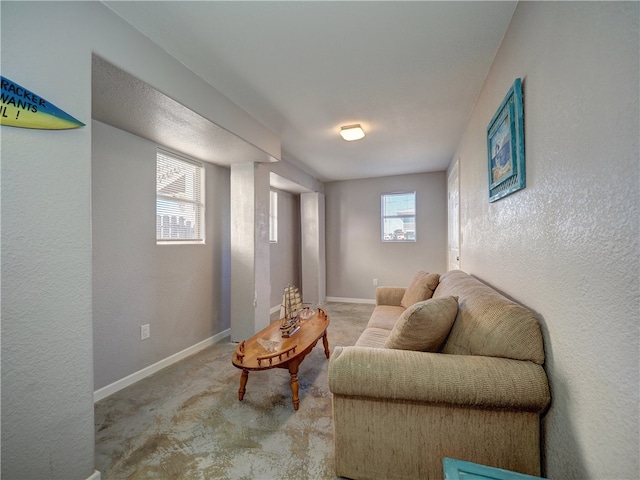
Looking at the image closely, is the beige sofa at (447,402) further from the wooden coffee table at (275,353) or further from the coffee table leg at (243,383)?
the coffee table leg at (243,383)

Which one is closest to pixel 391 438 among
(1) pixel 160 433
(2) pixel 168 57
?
(1) pixel 160 433

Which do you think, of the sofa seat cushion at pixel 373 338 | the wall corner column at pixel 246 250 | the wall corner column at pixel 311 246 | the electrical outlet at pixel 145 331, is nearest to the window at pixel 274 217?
the wall corner column at pixel 311 246

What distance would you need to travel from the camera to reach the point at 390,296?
3.24 metres

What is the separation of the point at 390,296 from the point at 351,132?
1.89 meters

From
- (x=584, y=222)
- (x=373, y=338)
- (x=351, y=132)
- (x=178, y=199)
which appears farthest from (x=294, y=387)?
(x=351, y=132)

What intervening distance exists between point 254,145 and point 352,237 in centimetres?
310

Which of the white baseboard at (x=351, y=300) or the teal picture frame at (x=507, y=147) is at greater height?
the teal picture frame at (x=507, y=147)

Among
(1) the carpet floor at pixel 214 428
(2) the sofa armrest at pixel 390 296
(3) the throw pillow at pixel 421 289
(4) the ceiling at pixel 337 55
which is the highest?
(4) the ceiling at pixel 337 55

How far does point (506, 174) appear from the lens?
1.50m

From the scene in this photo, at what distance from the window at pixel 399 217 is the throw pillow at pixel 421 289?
2194mm

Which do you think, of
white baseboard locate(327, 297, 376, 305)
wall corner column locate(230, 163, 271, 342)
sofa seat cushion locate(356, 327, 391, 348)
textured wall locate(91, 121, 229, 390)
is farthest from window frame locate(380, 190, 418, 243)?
textured wall locate(91, 121, 229, 390)

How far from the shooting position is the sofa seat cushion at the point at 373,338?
6.48ft

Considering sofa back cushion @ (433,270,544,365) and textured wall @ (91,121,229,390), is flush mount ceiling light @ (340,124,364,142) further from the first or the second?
sofa back cushion @ (433,270,544,365)

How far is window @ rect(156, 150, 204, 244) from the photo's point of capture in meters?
2.68
